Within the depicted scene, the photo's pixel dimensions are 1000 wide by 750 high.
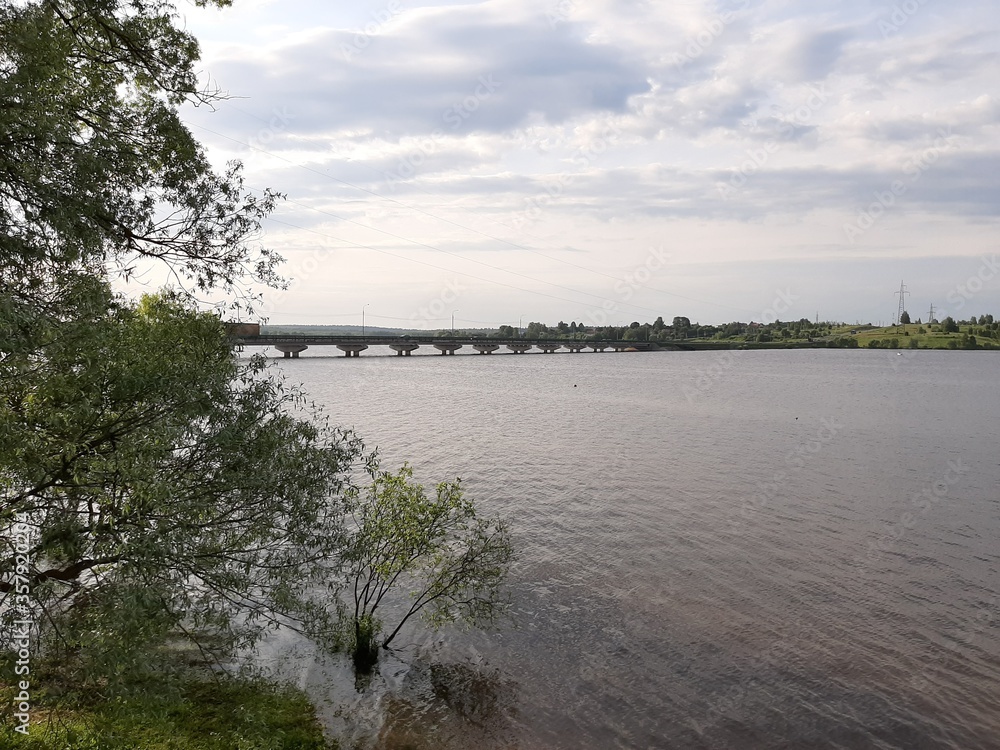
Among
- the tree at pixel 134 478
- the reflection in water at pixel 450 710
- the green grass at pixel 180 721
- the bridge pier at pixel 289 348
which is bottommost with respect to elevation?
the reflection in water at pixel 450 710

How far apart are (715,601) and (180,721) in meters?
19.8

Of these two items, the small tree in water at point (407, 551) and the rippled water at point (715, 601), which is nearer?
the rippled water at point (715, 601)

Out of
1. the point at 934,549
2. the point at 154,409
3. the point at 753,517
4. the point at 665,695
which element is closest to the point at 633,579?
the point at 665,695

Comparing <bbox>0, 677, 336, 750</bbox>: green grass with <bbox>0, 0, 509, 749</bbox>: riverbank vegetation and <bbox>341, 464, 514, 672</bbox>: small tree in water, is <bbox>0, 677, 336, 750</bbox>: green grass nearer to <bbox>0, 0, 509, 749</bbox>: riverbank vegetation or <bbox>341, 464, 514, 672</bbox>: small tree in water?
<bbox>0, 0, 509, 749</bbox>: riverbank vegetation

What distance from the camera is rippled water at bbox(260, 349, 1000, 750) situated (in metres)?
19.0

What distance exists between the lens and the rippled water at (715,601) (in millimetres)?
18969

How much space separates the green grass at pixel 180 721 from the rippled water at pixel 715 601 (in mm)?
1217

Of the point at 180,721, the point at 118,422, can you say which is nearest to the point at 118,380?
the point at 118,422

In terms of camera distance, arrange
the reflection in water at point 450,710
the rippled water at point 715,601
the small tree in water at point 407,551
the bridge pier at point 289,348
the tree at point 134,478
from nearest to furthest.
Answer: the tree at point 134,478 → the reflection in water at point 450,710 → the rippled water at point 715,601 → the small tree in water at point 407,551 → the bridge pier at point 289,348

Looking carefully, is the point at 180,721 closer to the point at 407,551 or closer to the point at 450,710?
the point at 450,710

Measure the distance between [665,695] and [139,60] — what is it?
23.0 m

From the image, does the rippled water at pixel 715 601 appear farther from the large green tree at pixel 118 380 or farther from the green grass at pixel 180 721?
the large green tree at pixel 118 380

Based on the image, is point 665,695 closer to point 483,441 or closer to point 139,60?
point 139,60

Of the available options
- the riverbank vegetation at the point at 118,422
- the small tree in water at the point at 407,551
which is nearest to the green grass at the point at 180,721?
the riverbank vegetation at the point at 118,422
